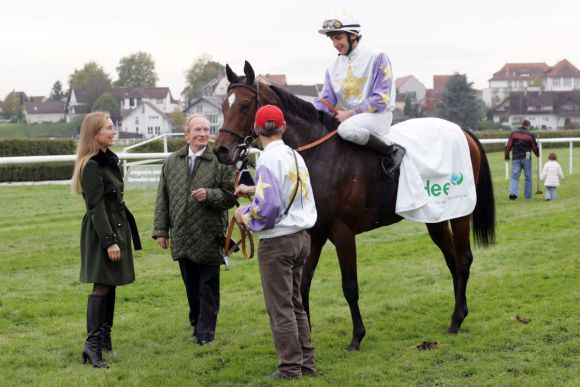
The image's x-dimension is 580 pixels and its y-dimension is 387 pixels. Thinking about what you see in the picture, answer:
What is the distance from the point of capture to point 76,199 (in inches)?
619

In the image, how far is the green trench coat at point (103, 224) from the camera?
4668 mm

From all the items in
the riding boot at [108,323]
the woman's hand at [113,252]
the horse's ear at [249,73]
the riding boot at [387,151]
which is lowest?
the riding boot at [108,323]

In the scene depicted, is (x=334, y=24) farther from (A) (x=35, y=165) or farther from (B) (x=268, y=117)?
(A) (x=35, y=165)

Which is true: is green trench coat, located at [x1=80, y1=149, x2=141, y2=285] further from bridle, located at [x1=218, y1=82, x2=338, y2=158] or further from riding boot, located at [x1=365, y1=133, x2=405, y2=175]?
riding boot, located at [x1=365, y1=133, x2=405, y2=175]

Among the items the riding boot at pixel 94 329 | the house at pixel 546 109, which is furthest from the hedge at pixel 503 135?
the house at pixel 546 109

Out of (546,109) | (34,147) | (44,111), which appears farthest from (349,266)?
(44,111)

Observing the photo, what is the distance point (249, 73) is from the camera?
4711 millimetres

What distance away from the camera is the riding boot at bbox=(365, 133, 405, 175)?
5145mm

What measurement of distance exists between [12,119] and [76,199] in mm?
96294

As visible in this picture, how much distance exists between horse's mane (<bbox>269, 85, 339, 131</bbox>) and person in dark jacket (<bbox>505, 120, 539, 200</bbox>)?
10015 millimetres

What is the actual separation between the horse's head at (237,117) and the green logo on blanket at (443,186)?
154cm

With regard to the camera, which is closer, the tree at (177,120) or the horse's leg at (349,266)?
the horse's leg at (349,266)

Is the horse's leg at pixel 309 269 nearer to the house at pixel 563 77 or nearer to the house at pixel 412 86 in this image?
the house at pixel 412 86

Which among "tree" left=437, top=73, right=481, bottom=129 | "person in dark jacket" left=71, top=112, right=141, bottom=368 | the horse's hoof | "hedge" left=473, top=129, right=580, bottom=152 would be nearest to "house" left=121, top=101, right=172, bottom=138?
"tree" left=437, top=73, right=481, bottom=129
